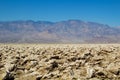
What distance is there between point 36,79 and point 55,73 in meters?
0.65

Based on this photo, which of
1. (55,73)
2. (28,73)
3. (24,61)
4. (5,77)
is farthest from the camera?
(24,61)

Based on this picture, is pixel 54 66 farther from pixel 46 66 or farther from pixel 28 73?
pixel 28 73

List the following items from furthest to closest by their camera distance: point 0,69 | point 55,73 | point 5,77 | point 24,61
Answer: point 24,61
point 0,69
point 55,73
point 5,77

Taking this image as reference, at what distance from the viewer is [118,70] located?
8.25 m

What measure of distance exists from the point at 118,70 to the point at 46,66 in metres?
2.49

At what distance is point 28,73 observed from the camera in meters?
9.23

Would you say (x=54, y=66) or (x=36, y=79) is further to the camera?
(x=54, y=66)

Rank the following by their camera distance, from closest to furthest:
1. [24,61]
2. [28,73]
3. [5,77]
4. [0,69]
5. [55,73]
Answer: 1. [5,77]
2. [55,73]
3. [28,73]
4. [0,69]
5. [24,61]

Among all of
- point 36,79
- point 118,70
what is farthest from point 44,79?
point 118,70

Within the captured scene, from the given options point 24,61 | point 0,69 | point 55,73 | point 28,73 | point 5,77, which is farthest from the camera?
point 24,61

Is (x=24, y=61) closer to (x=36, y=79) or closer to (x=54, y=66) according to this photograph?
(x=54, y=66)

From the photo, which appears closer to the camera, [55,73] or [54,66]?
[55,73]

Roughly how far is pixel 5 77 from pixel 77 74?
6.97ft

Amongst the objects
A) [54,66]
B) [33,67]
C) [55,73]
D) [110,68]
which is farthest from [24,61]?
[110,68]
